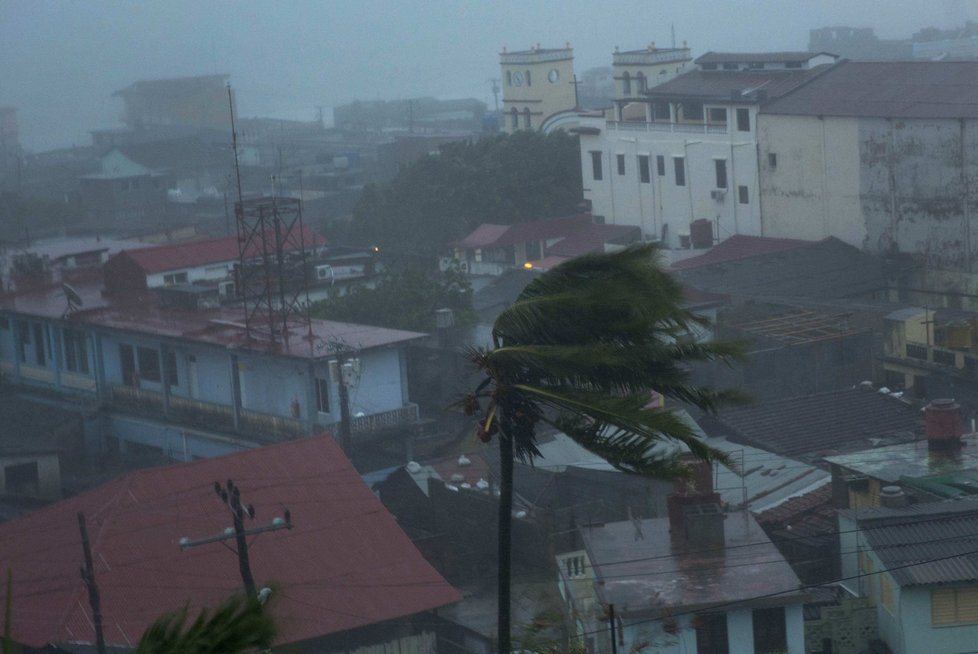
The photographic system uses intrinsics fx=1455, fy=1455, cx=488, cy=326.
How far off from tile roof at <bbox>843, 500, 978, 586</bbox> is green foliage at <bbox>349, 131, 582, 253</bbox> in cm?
2385

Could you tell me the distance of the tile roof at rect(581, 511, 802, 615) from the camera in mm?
8734

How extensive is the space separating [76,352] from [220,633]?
18.5m

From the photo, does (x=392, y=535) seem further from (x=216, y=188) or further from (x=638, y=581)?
(x=216, y=188)

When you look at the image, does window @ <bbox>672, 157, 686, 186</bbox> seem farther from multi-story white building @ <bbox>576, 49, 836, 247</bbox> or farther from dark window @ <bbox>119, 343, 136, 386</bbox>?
dark window @ <bbox>119, 343, 136, 386</bbox>

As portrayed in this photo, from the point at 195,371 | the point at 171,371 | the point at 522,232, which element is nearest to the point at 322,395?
the point at 195,371

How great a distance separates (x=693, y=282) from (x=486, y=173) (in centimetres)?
1191

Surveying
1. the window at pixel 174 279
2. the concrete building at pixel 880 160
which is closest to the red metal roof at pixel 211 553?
the window at pixel 174 279

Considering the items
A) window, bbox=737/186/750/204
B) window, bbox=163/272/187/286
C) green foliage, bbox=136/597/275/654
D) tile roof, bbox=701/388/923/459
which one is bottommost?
tile roof, bbox=701/388/923/459

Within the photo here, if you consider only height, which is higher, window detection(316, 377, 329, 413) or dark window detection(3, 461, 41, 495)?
window detection(316, 377, 329, 413)

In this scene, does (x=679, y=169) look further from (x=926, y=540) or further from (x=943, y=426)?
(x=926, y=540)

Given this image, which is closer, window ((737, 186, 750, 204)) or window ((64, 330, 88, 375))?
window ((64, 330, 88, 375))

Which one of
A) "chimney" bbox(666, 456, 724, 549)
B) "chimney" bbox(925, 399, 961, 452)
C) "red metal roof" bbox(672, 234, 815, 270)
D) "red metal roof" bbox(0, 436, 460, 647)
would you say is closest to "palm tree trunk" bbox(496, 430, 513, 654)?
"red metal roof" bbox(0, 436, 460, 647)

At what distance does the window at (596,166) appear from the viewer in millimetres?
31047

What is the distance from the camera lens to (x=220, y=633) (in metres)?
2.55
